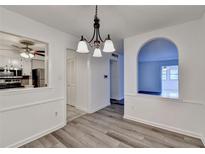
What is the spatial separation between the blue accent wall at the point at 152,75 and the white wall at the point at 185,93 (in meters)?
4.12

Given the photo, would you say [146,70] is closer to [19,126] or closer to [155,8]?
[155,8]

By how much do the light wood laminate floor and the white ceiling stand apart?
243 cm

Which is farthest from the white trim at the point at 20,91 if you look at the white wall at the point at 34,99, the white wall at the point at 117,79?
the white wall at the point at 117,79

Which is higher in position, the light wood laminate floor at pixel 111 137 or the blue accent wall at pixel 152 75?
the blue accent wall at pixel 152 75

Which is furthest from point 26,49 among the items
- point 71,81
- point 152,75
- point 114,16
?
point 152,75

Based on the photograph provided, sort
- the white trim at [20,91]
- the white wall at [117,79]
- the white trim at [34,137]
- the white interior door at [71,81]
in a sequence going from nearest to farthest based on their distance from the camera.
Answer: the white trim at [20,91] → the white trim at [34,137] → the white interior door at [71,81] → the white wall at [117,79]

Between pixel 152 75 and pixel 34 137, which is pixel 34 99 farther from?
pixel 152 75

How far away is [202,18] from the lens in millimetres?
2172

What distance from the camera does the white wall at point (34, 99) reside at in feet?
6.27

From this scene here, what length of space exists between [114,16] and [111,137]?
2449 mm

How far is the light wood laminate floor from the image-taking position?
2.12m

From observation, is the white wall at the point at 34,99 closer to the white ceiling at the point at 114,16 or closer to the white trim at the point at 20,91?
the white trim at the point at 20,91

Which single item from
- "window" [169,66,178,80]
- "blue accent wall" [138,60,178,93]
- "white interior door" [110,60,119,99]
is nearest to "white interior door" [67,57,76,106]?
"white interior door" [110,60,119,99]

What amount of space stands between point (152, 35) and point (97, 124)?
108 inches
